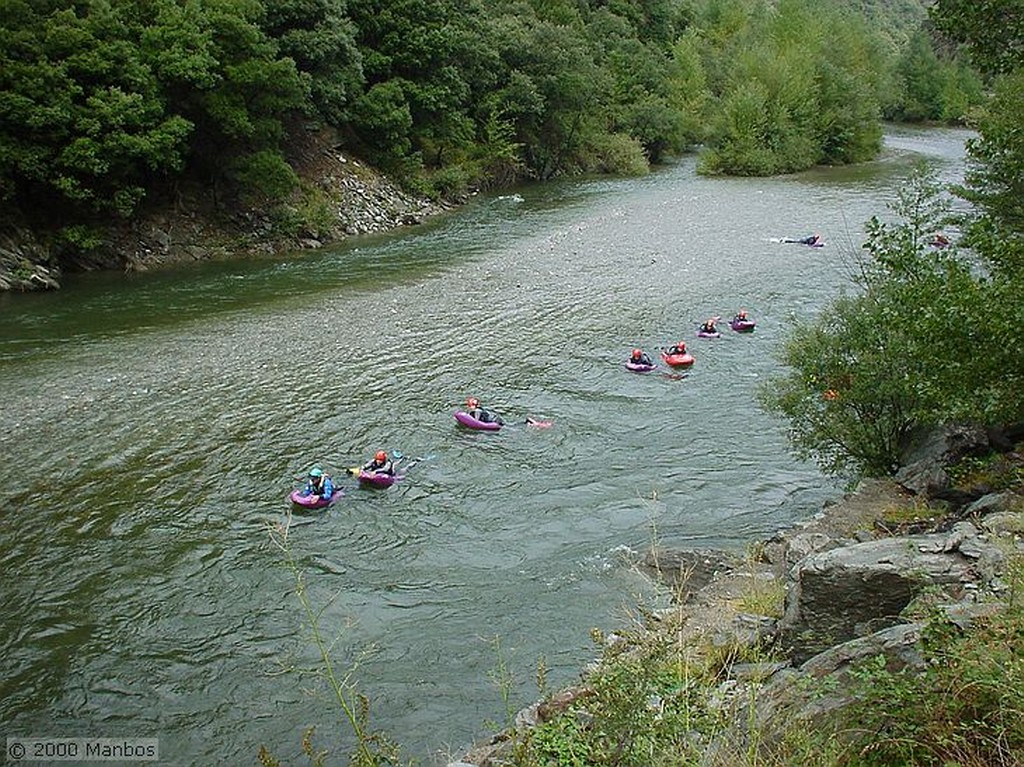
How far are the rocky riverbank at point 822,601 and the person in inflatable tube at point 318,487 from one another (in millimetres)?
4972

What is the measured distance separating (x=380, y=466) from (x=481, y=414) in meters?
2.83

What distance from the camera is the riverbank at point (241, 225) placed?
26.7m

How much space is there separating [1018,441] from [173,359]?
16.5 meters

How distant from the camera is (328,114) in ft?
120

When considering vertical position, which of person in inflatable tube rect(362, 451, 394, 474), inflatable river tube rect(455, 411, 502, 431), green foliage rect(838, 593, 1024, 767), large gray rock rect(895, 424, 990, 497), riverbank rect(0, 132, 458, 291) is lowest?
inflatable river tube rect(455, 411, 502, 431)

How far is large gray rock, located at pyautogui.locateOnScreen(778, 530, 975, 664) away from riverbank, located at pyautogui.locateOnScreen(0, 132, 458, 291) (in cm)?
2445

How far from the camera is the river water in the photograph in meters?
9.63

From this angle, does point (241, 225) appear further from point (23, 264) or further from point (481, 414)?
point (481, 414)

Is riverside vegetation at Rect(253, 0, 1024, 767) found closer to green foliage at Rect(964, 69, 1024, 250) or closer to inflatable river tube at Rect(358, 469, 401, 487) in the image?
green foliage at Rect(964, 69, 1024, 250)

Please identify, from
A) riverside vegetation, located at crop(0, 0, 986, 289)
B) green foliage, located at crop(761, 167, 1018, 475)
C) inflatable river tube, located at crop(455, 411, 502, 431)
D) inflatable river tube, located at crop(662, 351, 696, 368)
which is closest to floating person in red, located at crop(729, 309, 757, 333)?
inflatable river tube, located at crop(662, 351, 696, 368)

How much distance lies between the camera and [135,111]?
26.2 m

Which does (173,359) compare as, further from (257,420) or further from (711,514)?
(711,514)

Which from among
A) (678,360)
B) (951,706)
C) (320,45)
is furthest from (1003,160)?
(320,45)

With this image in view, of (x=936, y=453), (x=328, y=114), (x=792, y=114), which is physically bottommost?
(x=936, y=453)
